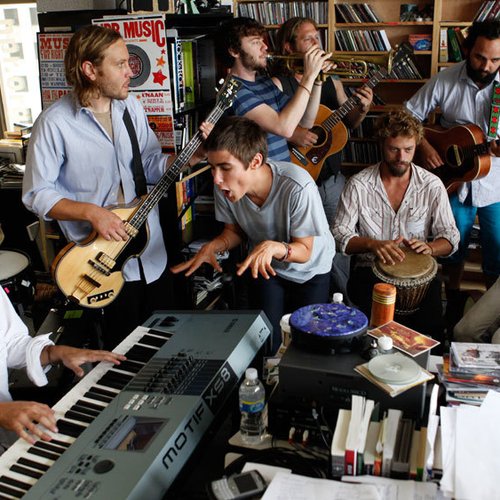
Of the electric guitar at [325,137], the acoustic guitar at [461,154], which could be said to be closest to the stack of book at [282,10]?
the electric guitar at [325,137]

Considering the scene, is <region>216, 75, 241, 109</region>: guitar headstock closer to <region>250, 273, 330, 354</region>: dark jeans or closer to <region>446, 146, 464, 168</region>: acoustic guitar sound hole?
<region>250, 273, 330, 354</region>: dark jeans

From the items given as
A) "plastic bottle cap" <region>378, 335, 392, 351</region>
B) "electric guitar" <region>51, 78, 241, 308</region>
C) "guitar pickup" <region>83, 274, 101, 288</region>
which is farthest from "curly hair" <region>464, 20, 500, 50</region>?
"guitar pickup" <region>83, 274, 101, 288</region>

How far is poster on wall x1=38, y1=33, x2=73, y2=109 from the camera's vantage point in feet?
11.2

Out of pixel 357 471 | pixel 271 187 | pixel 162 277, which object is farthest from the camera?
pixel 162 277

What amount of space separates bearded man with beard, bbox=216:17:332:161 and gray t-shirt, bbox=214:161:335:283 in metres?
0.57

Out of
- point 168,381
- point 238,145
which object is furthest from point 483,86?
point 168,381

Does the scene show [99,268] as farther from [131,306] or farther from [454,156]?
[454,156]

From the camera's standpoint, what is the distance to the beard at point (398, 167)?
A: 2.78 meters

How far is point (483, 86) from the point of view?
10.3 feet

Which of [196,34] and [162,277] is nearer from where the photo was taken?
[162,277]

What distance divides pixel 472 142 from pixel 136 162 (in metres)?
1.75

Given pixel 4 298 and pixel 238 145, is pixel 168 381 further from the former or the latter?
pixel 238 145

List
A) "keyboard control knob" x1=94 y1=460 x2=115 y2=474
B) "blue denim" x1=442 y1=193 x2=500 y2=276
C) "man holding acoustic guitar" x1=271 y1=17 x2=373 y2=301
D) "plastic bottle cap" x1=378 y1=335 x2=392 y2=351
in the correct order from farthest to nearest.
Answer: "man holding acoustic guitar" x1=271 y1=17 x2=373 y2=301 → "blue denim" x1=442 y1=193 x2=500 y2=276 → "plastic bottle cap" x1=378 y1=335 x2=392 y2=351 → "keyboard control knob" x1=94 y1=460 x2=115 y2=474

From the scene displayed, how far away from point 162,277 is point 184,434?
145 cm
